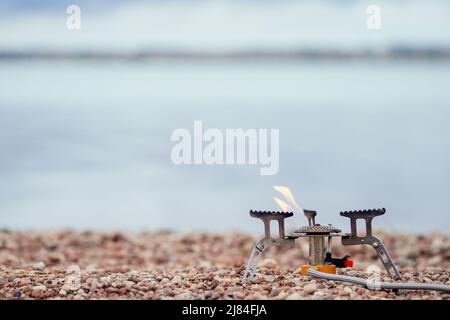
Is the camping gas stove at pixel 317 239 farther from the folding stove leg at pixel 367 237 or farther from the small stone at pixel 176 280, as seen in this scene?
the small stone at pixel 176 280

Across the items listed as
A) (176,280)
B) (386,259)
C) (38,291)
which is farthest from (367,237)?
(38,291)

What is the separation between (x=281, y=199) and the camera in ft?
12.6

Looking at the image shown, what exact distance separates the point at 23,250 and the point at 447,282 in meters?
2.79

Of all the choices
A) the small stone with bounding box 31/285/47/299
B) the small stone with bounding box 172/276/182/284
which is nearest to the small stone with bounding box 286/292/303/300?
the small stone with bounding box 172/276/182/284

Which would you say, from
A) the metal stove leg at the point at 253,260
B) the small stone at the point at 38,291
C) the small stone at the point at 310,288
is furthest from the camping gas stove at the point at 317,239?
the small stone at the point at 38,291

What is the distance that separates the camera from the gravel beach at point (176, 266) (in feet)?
11.5

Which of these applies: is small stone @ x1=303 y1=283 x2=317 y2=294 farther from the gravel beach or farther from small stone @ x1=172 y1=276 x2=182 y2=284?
small stone @ x1=172 y1=276 x2=182 y2=284

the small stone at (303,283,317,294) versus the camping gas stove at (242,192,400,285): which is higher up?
the camping gas stove at (242,192,400,285)

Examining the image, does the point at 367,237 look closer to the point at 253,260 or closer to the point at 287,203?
the point at 287,203

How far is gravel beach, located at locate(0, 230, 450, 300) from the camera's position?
3.51 m

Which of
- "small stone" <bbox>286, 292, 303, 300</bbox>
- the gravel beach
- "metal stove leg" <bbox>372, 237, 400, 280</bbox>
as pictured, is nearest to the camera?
"small stone" <bbox>286, 292, 303, 300</bbox>
